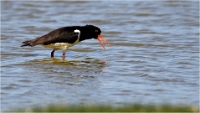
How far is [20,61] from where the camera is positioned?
14156 millimetres

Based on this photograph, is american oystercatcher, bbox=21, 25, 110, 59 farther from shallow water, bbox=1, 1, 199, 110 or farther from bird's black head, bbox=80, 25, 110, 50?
shallow water, bbox=1, 1, 199, 110

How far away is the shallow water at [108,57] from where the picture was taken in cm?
1060

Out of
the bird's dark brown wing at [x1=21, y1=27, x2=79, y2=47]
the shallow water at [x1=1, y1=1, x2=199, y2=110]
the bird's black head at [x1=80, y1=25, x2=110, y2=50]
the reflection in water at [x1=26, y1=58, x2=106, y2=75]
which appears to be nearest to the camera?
the shallow water at [x1=1, y1=1, x2=199, y2=110]

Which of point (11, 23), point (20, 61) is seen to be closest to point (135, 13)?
point (11, 23)

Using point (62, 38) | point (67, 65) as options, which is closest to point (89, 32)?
point (62, 38)

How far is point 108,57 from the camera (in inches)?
589

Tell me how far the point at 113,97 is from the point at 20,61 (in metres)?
4.42

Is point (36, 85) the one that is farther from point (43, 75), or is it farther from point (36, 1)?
point (36, 1)

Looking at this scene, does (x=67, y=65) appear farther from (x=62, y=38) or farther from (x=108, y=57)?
(x=108, y=57)

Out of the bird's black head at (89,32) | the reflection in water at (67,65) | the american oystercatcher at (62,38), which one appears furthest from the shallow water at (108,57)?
the bird's black head at (89,32)

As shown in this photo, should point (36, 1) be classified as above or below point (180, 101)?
above

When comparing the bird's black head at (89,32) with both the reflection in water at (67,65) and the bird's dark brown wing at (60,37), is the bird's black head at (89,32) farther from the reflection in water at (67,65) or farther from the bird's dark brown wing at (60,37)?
the reflection in water at (67,65)

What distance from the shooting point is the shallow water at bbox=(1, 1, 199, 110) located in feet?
34.8

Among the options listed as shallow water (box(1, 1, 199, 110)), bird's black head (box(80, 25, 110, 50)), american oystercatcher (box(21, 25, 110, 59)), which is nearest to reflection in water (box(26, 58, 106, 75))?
shallow water (box(1, 1, 199, 110))
